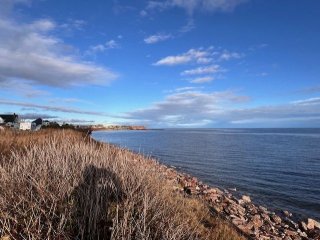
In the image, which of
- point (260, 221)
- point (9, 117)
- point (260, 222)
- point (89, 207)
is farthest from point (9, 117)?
point (89, 207)

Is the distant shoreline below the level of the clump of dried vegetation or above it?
below

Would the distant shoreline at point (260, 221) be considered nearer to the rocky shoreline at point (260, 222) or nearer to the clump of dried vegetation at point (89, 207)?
the rocky shoreline at point (260, 222)

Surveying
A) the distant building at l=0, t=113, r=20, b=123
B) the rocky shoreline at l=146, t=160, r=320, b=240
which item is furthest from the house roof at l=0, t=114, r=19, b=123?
the rocky shoreline at l=146, t=160, r=320, b=240

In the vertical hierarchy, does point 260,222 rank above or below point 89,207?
below

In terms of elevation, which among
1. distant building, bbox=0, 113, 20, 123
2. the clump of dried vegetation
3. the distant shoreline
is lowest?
the distant shoreline

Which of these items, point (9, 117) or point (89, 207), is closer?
point (89, 207)

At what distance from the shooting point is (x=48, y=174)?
7.16 meters

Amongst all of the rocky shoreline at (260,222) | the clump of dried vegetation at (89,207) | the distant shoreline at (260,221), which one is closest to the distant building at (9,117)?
the distant shoreline at (260,221)

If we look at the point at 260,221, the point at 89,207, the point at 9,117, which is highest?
the point at 9,117

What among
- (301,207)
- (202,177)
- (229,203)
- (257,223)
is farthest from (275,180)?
(257,223)

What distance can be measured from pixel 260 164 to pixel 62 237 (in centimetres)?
3071

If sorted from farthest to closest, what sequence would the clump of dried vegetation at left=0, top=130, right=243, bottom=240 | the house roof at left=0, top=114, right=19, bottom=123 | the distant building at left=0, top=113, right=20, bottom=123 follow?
the house roof at left=0, top=114, right=19, bottom=123 < the distant building at left=0, top=113, right=20, bottom=123 < the clump of dried vegetation at left=0, top=130, right=243, bottom=240

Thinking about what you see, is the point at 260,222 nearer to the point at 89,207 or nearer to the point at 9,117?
the point at 89,207

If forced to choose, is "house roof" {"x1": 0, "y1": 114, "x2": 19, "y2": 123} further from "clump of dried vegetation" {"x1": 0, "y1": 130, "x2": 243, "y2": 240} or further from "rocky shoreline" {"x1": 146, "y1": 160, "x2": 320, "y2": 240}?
"clump of dried vegetation" {"x1": 0, "y1": 130, "x2": 243, "y2": 240}
